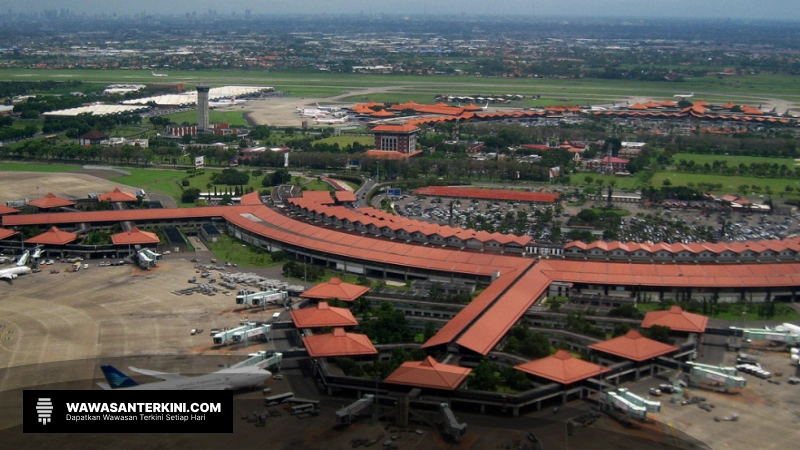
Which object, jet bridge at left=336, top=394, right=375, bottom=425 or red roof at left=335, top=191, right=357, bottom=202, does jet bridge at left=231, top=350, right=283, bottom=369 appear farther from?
red roof at left=335, top=191, right=357, bottom=202

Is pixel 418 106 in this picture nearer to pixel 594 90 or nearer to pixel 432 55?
pixel 594 90

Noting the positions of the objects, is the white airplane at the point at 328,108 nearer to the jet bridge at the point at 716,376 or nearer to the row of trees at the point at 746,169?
the row of trees at the point at 746,169

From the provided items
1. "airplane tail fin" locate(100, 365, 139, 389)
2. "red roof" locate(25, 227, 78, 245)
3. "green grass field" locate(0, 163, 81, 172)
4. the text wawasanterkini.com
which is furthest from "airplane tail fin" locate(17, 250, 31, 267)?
"green grass field" locate(0, 163, 81, 172)

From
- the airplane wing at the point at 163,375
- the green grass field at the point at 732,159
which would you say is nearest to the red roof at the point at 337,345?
the airplane wing at the point at 163,375

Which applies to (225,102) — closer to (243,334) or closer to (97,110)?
(97,110)

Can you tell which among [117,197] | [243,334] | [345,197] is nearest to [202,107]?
[117,197]

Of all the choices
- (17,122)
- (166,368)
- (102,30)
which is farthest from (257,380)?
(102,30)
